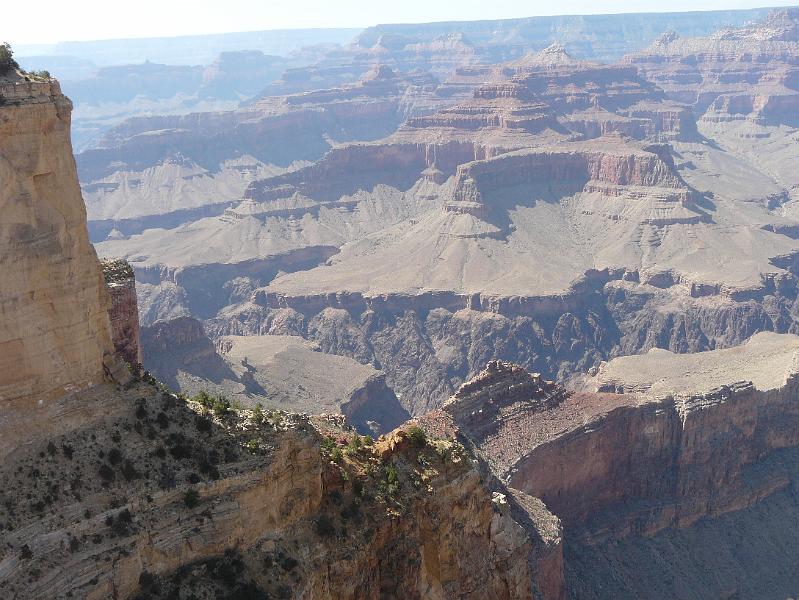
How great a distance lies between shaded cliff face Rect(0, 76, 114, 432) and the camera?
1006 inches

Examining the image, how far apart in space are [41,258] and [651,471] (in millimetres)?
51093

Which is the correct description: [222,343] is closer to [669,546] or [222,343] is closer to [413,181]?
[669,546]

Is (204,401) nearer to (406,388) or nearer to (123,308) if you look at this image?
(123,308)

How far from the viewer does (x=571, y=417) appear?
65.8 m

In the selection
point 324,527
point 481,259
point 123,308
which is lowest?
point 481,259

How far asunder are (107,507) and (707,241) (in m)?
137

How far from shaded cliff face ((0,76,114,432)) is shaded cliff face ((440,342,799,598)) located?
34.3 meters

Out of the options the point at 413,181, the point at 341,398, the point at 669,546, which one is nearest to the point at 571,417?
the point at 669,546

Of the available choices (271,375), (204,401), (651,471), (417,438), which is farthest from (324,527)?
Result: (271,375)

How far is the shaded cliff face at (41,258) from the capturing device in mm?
25547

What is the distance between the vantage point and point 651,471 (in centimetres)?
6900

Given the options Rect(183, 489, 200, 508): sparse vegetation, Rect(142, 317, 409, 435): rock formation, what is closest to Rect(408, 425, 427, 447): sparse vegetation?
Rect(183, 489, 200, 508): sparse vegetation

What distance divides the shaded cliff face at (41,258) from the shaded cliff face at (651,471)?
34.3m

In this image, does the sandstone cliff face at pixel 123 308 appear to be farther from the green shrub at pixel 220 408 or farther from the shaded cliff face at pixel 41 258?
the shaded cliff face at pixel 41 258
